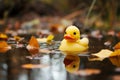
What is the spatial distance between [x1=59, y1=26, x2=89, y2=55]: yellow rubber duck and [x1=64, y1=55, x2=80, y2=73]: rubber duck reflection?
0.17 m

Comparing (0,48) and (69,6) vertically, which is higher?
(69,6)

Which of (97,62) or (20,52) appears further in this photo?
(20,52)

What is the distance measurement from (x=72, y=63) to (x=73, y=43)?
485mm

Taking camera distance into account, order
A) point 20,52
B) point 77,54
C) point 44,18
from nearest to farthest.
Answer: point 77,54 → point 20,52 → point 44,18

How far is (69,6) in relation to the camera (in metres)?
9.86

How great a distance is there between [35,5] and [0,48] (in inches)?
240

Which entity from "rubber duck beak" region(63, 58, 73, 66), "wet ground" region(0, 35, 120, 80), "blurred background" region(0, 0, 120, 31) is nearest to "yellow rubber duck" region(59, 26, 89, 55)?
"wet ground" region(0, 35, 120, 80)

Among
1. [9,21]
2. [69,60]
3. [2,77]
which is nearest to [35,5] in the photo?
[9,21]

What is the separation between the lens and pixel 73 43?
10.3ft

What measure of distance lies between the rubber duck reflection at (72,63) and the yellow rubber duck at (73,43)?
0.17 metres

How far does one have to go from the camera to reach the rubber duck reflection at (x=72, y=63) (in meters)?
2.48

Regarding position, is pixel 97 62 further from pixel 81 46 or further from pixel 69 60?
pixel 81 46

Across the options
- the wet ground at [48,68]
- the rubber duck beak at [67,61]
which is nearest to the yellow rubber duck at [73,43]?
the wet ground at [48,68]

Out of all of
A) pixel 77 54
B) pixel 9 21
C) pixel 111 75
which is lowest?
pixel 111 75
